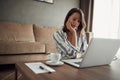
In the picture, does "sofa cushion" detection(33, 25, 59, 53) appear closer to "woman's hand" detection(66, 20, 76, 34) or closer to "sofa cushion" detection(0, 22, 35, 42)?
"sofa cushion" detection(0, 22, 35, 42)

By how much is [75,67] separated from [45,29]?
2.24 meters

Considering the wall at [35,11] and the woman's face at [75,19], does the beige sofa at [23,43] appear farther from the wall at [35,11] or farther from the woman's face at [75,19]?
the woman's face at [75,19]

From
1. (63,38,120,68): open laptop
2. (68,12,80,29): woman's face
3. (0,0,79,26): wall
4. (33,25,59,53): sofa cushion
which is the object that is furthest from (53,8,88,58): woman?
(0,0,79,26): wall

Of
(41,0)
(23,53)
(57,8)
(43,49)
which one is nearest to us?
(23,53)

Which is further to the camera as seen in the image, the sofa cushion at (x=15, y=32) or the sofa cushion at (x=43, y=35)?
Result: the sofa cushion at (x=43, y=35)

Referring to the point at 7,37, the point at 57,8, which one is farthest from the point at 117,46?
the point at 57,8

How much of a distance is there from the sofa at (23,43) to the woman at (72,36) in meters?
1.27

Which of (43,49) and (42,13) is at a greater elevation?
(42,13)

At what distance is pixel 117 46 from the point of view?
981 millimetres

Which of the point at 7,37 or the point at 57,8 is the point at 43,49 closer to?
the point at 7,37

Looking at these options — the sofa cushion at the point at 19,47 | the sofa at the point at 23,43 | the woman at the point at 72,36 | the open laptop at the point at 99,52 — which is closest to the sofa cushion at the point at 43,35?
the sofa at the point at 23,43

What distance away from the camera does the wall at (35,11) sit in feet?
9.96

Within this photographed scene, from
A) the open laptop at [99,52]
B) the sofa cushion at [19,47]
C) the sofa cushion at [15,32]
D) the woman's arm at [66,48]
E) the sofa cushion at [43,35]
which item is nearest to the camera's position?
the open laptop at [99,52]

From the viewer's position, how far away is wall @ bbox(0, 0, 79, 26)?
9.96ft
